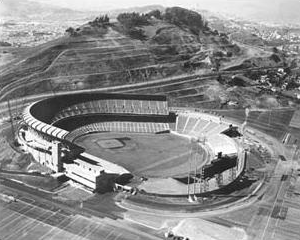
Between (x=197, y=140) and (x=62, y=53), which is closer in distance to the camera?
(x=197, y=140)

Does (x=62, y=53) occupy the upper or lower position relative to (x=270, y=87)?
upper

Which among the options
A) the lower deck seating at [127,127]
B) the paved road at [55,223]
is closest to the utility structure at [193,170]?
the lower deck seating at [127,127]

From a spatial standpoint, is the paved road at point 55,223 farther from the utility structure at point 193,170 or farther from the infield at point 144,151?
the infield at point 144,151

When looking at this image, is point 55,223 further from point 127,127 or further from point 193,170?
point 127,127

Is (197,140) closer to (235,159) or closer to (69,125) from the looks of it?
(235,159)

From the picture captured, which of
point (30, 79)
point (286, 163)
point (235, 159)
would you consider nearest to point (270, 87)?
point (286, 163)

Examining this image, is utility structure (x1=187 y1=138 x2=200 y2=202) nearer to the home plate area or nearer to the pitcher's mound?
the home plate area

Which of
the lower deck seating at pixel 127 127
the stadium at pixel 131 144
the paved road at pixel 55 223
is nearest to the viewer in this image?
the paved road at pixel 55 223

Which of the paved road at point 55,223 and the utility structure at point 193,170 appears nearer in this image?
the paved road at point 55,223

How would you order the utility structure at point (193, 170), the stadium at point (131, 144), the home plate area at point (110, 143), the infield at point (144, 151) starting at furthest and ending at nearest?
the home plate area at point (110, 143), the infield at point (144, 151), the stadium at point (131, 144), the utility structure at point (193, 170)
